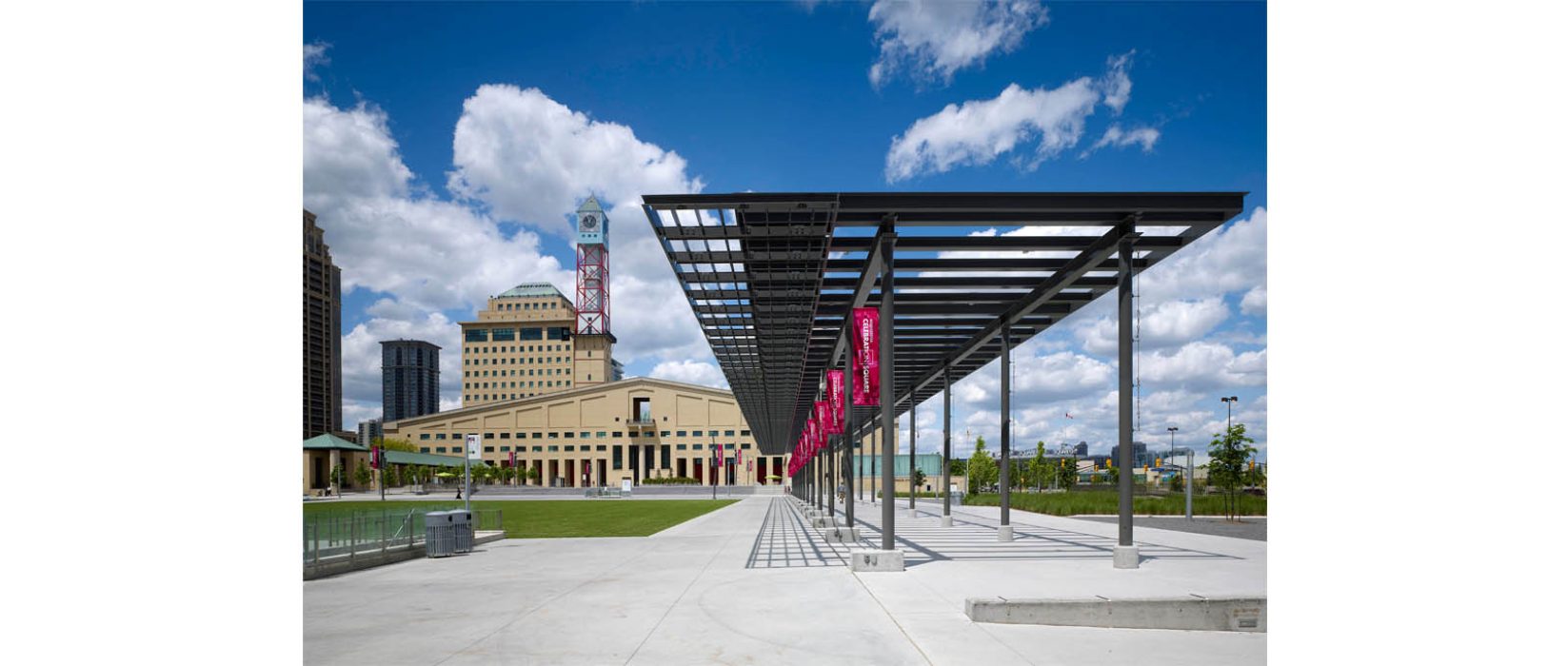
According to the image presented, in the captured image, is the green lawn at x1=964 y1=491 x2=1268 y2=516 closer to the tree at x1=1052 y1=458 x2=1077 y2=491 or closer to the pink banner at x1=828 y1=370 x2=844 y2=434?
the pink banner at x1=828 y1=370 x2=844 y2=434

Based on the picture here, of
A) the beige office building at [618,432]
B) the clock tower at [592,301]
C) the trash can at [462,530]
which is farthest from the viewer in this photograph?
the clock tower at [592,301]

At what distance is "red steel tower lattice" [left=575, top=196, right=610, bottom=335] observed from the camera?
157375 millimetres

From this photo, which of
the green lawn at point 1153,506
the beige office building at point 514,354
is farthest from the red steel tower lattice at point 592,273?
the green lawn at point 1153,506

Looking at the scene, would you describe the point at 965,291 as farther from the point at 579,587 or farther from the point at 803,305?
the point at 579,587

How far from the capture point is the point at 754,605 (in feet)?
38.0

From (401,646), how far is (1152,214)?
1274 centimetres

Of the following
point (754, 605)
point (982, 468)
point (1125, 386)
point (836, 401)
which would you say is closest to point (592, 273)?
point (982, 468)

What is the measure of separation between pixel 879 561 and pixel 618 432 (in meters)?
118

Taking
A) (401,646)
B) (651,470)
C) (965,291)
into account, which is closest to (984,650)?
(401,646)

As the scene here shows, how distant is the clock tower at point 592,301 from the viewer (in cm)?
15712

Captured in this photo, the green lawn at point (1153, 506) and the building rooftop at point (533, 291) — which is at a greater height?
the building rooftop at point (533, 291)

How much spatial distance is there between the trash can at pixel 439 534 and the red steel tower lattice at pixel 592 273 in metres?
138

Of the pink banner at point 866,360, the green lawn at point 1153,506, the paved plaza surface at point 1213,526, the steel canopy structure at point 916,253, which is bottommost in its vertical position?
the green lawn at point 1153,506

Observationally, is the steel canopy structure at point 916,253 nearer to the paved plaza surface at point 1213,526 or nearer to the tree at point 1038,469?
the paved plaza surface at point 1213,526
